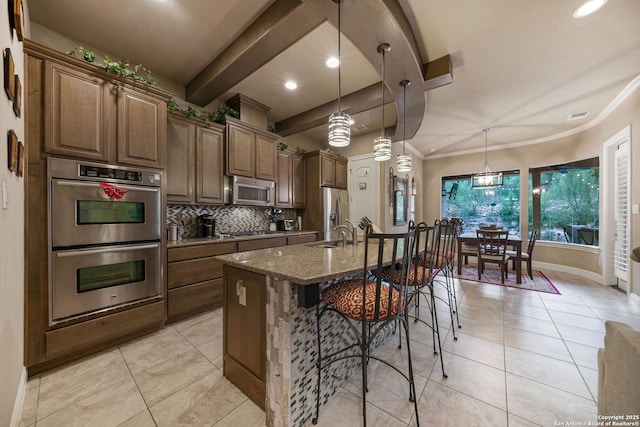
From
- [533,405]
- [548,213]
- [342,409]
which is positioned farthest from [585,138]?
[342,409]

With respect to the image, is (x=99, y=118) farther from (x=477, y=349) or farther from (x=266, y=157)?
(x=477, y=349)

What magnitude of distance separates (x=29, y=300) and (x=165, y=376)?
3.61ft

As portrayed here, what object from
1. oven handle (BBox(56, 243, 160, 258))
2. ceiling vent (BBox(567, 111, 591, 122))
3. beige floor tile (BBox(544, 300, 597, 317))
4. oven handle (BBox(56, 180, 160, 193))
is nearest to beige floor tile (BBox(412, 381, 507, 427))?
beige floor tile (BBox(544, 300, 597, 317))

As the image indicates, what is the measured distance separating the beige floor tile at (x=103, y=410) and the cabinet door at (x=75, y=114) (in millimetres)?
1747

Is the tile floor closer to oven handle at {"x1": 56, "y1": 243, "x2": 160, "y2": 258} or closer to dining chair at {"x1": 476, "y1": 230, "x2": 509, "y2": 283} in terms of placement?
oven handle at {"x1": 56, "y1": 243, "x2": 160, "y2": 258}

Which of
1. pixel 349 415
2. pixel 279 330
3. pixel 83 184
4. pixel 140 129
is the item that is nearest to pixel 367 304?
pixel 279 330

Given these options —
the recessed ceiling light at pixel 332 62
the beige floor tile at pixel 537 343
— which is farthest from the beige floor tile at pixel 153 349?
the recessed ceiling light at pixel 332 62

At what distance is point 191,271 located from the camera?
2527mm

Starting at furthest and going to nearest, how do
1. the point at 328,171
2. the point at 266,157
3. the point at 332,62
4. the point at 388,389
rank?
1. the point at 328,171
2. the point at 266,157
3. the point at 332,62
4. the point at 388,389

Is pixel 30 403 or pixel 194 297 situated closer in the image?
pixel 30 403

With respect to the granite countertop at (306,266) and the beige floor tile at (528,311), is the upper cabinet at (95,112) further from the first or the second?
the beige floor tile at (528,311)

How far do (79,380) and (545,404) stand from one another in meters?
3.10

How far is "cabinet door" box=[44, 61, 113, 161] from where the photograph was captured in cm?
173

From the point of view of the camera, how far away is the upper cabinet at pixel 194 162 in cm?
269
